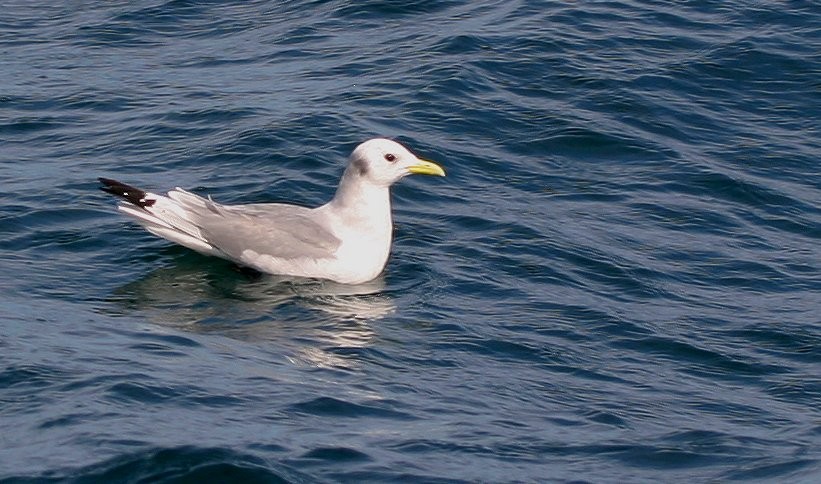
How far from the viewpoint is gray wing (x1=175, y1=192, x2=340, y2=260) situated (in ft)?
39.2

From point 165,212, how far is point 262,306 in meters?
1.27

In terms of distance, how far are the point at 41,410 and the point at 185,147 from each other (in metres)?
→ 6.77

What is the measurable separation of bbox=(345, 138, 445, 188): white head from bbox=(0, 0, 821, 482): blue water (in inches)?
28.9

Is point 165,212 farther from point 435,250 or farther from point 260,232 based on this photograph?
point 435,250

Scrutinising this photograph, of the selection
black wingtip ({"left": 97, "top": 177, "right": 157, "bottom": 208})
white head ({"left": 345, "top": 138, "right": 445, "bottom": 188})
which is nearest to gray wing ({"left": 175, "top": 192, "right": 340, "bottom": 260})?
black wingtip ({"left": 97, "top": 177, "right": 157, "bottom": 208})

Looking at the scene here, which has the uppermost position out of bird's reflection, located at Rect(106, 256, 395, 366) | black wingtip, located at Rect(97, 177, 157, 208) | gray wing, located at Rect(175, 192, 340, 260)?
black wingtip, located at Rect(97, 177, 157, 208)

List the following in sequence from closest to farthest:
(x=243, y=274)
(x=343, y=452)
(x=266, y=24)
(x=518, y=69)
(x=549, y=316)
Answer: (x=343, y=452) → (x=549, y=316) → (x=243, y=274) → (x=518, y=69) → (x=266, y=24)

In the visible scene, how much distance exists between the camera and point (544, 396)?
31.8 feet

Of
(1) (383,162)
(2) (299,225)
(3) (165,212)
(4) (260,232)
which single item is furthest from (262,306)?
(1) (383,162)

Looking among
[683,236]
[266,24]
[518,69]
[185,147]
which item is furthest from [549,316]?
[266,24]

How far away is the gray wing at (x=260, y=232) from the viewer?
11953 millimetres

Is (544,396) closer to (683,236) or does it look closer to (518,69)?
(683,236)

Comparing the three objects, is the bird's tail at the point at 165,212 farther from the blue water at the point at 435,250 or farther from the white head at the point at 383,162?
the white head at the point at 383,162

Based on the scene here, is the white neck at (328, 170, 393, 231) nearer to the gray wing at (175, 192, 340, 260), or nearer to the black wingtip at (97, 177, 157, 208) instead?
the gray wing at (175, 192, 340, 260)
